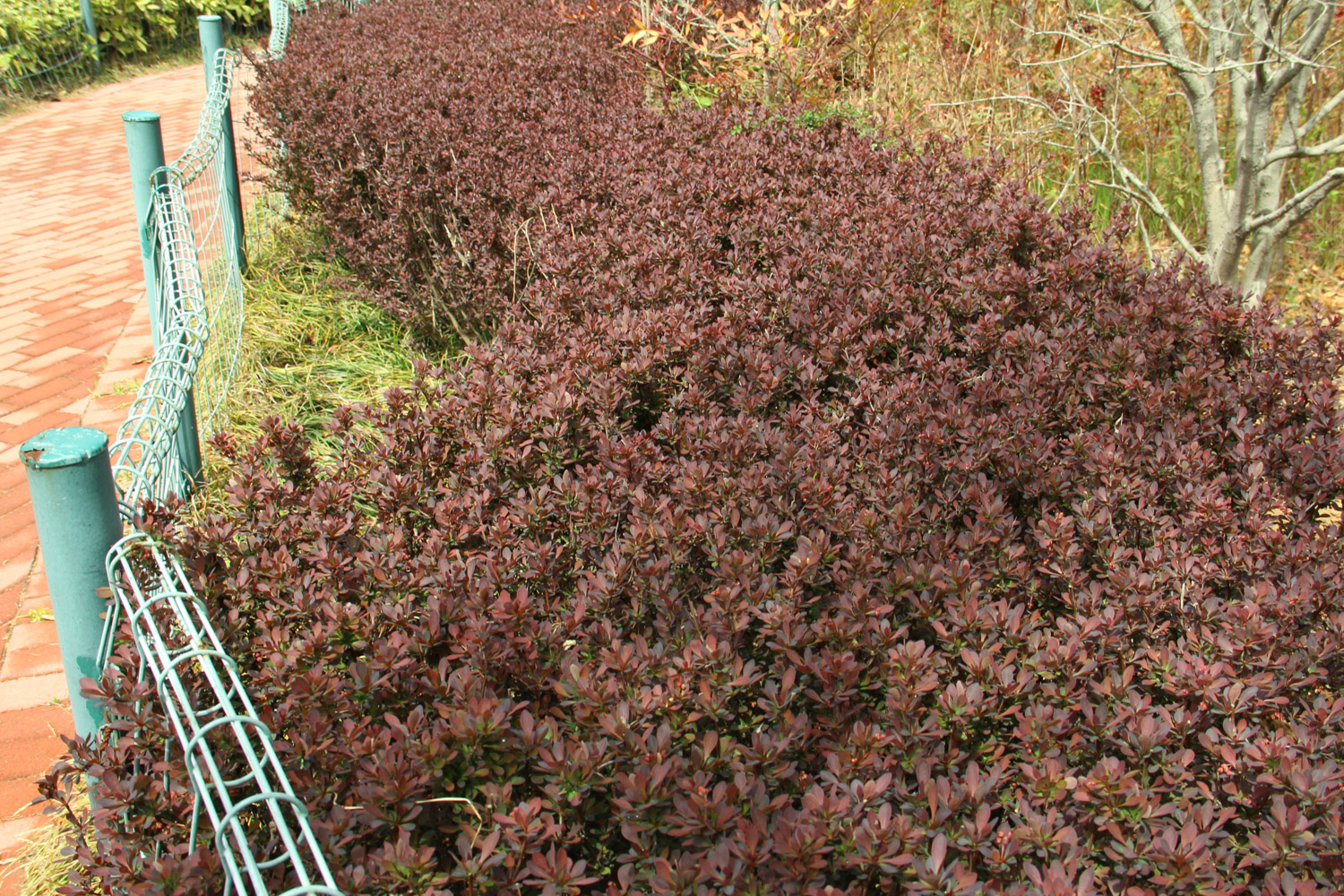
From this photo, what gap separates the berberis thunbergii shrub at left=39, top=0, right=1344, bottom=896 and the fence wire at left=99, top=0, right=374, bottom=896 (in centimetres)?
7

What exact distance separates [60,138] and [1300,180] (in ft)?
37.0

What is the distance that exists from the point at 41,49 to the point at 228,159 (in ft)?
27.8

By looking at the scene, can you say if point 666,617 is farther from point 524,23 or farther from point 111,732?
point 524,23

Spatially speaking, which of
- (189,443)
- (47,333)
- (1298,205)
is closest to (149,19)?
(47,333)

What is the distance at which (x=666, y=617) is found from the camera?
195 centimetres

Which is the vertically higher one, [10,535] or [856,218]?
[856,218]

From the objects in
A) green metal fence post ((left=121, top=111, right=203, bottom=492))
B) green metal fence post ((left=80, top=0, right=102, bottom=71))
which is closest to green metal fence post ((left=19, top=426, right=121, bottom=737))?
green metal fence post ((left=121, top=111, right=203, bottom=492))

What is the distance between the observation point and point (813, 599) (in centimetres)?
A: 198

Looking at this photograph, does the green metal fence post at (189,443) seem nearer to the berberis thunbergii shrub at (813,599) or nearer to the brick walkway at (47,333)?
the brick walkway at (47,333)

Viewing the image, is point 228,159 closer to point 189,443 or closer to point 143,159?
point 143,159

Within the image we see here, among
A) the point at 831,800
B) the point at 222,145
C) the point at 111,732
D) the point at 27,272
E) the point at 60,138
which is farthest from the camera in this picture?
the point at 60,138

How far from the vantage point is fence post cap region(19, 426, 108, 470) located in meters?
1.55

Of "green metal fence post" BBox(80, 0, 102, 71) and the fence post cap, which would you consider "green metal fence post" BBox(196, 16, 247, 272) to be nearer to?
the fence post cap

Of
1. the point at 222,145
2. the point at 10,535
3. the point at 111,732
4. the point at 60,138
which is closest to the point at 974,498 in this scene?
the point at 111,732
